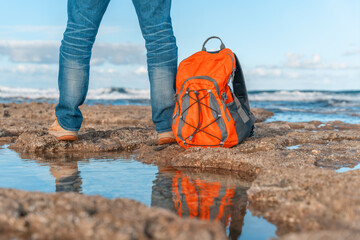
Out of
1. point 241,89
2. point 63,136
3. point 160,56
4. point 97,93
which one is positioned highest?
point 160,56

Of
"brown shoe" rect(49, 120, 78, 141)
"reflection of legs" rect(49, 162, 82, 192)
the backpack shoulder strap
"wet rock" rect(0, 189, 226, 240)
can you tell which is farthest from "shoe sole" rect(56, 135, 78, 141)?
"wet rock" rect(0, 189, 226, 240)

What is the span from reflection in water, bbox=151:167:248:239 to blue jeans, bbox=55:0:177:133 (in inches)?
39.5

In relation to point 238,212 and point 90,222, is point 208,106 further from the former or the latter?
point 90,222

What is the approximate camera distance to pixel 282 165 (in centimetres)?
272

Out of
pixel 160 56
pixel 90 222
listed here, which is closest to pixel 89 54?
pixel 160 56

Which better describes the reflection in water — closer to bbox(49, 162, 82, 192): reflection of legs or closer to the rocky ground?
the rocky ground

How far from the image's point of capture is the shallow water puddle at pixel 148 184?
5.83ft

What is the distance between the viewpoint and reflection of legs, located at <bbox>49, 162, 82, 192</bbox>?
2.30 metres

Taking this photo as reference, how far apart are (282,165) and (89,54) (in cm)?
197

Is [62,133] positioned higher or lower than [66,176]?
higher

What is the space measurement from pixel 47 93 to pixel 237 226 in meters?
29.1

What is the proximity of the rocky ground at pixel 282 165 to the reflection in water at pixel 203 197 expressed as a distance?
0.13 m

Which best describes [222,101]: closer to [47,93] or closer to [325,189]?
[325,189]

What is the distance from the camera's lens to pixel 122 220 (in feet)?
3.99
